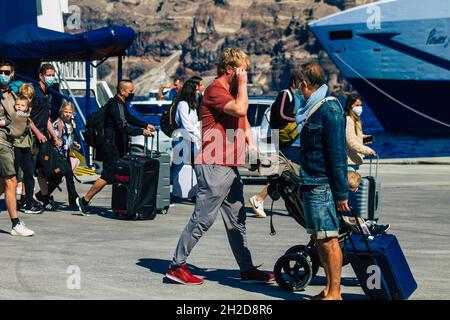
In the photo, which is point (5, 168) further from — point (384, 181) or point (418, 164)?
point (418, 164)

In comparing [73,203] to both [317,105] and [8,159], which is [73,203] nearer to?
[8,159]

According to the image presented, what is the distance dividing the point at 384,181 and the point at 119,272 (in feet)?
34.5

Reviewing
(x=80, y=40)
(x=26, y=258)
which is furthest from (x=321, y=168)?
(x=80, y=40)

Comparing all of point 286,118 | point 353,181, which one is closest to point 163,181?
point 286,118

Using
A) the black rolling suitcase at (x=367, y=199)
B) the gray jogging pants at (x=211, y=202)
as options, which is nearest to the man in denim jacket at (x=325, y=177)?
the gray jogging pants at (x=211, y=202)

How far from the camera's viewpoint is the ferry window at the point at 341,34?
4601 centimetres

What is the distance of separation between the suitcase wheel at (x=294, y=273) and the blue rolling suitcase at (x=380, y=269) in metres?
0.44

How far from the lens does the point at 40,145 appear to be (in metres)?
13.2

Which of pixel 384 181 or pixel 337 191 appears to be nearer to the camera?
pixel 337 191

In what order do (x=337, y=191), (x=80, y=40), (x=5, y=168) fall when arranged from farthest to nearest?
(x=80, y=40)
(x=5, y=168)
(x=337, y=191)

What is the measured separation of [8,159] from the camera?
1076cm

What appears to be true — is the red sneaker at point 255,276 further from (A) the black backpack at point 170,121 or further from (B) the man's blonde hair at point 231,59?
(A) the black backpack at point 170,121

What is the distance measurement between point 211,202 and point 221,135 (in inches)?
20.9

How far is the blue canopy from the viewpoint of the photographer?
19.5 m
